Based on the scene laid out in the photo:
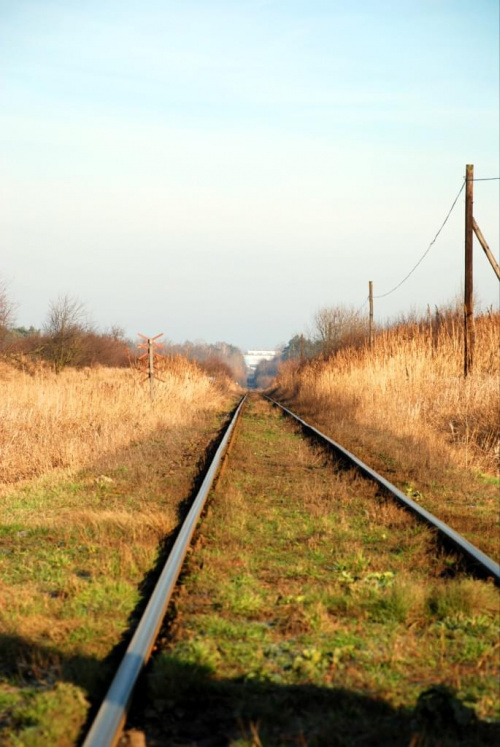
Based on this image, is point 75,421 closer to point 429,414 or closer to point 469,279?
point 429,414

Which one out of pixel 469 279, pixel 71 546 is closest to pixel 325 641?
pixel 71 546

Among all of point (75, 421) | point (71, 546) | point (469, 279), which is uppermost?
point (469, 279)

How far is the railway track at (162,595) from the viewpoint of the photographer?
287 centimetres

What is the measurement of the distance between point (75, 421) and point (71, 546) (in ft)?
30.7

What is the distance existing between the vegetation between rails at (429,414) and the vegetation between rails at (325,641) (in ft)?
3.76

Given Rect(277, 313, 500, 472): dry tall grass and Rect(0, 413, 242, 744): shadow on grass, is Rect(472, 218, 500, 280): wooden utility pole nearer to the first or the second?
Rect(277, 313, 500, 472): dry tall grass

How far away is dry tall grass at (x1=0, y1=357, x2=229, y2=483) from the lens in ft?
36.0

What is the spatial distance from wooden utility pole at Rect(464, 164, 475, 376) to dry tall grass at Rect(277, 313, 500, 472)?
0.63 metres

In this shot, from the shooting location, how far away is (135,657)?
11.4 feet

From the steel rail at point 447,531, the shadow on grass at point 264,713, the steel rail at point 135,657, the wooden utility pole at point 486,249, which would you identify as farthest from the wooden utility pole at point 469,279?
the shadow on grass at point 264,713

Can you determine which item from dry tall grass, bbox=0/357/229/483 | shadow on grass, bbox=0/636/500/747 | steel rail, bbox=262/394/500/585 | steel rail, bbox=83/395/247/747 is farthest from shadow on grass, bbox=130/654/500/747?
dry tall grass, bbox=0/357/229/483

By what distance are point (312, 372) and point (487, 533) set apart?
29.1 meters

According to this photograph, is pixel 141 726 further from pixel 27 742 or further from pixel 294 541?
pixel 294 541

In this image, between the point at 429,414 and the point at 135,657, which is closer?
the point at 135,657
